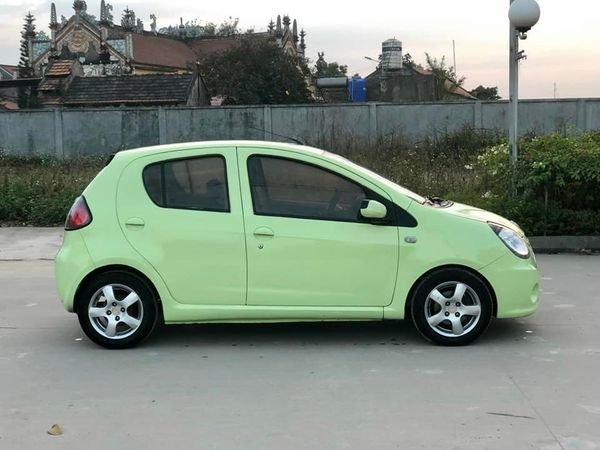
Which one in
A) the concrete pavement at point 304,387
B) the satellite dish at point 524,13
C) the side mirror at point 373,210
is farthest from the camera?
the satellite dish at point 524,13

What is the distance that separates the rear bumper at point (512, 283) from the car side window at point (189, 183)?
7.34 feet

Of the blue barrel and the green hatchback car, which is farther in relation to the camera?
the blue barrel

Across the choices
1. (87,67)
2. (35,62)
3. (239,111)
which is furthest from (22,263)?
(35,62)

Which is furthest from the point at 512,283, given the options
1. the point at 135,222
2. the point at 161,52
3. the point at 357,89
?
the point at 161,52

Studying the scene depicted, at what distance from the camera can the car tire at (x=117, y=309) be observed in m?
5.50

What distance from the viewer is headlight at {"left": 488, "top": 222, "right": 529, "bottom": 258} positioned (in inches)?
218

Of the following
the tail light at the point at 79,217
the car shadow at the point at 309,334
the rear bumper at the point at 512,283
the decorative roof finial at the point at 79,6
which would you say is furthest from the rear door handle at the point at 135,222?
the decorative roof finial at the point at 79,6

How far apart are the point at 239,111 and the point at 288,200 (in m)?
23.3

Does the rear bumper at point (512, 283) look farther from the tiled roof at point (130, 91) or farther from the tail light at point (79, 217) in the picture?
the tiled roof at point (130, 91)

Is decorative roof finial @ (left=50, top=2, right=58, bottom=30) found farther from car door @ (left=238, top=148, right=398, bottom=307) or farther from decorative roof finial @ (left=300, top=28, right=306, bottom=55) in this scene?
car door @ (left=238, top=148, right=398, bottom=307)

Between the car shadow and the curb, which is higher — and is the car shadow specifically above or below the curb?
below

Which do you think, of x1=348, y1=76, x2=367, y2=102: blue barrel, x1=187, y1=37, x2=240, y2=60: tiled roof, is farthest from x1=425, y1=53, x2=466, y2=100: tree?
x1=187, y1=37, x2=240, y2=60: tiled roof

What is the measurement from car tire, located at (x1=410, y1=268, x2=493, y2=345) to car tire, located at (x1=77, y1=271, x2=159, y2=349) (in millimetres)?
2170

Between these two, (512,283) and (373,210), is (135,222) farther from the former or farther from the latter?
(512,283)
